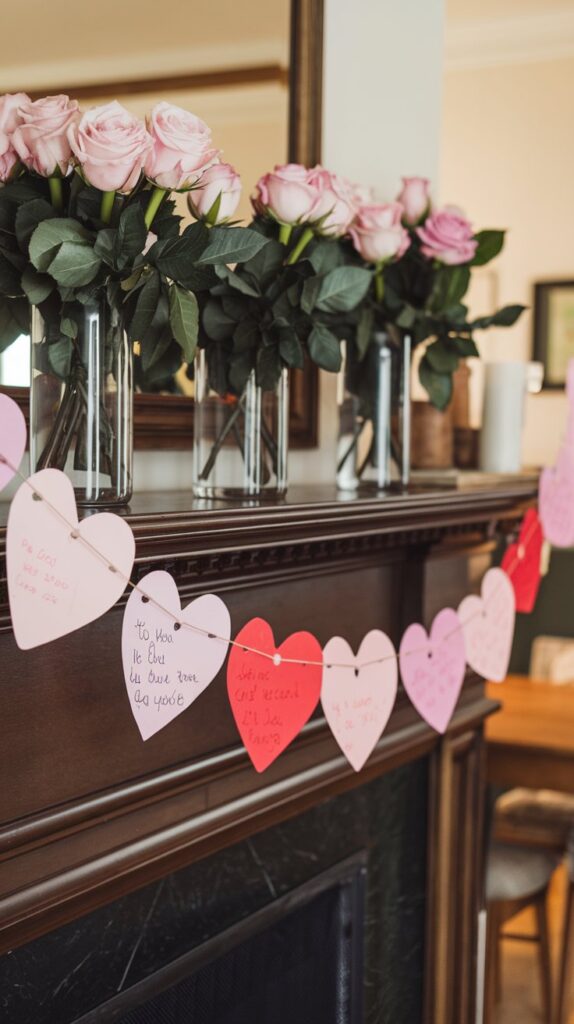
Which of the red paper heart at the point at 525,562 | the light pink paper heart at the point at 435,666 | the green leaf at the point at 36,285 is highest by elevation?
the green leaf at the point at 36,285

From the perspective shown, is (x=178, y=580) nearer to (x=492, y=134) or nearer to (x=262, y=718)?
(x=262, y=718)

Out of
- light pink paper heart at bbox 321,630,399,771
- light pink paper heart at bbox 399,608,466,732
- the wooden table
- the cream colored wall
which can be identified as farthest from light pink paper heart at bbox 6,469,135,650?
the cream colored wall

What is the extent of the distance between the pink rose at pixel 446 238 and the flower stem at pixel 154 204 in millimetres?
647

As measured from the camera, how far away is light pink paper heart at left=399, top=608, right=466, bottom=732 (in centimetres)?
153

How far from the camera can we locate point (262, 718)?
1.22 meters

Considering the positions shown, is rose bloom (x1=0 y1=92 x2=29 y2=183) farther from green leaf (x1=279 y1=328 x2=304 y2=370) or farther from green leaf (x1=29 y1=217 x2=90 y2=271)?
green leaf (x1=279 y1=328 x2=304 y2=370)

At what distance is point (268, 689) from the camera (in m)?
1.23

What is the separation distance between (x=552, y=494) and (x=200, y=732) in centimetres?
91

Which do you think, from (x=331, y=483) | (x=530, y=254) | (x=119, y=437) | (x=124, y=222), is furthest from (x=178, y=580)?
(x=530, y=254)

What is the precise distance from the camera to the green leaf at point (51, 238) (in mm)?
956

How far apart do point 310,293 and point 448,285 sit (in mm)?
410

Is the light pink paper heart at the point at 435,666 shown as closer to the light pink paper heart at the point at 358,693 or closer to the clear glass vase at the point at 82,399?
the light pink paper heart at the point at 358,693

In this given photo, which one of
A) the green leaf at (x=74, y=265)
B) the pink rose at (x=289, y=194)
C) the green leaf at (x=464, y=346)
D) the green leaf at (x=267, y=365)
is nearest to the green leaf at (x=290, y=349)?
the green leaf at (x=267, y=365)

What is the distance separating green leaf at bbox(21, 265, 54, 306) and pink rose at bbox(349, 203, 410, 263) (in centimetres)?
60
